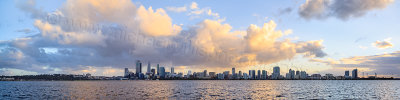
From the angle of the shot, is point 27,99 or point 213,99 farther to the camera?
point 27,99

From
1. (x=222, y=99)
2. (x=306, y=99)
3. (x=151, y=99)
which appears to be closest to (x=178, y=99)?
(x=151, y=99)

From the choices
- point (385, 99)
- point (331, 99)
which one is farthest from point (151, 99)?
point (385, 99)

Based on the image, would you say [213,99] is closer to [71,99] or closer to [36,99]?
[71,99]

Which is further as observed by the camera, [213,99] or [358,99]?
[358,99]

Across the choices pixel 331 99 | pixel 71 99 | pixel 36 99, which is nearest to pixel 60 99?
pixel 71 99

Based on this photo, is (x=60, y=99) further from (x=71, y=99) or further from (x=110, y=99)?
(x=110, y=99)

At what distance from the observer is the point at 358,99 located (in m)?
85.4

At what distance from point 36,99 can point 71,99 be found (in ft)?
45.2

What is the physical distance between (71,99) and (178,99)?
31863 millimetres

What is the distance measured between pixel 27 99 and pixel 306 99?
87.4 metres

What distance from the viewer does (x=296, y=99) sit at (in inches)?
3228

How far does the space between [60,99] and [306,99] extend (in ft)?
245

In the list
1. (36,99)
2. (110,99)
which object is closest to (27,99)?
(36,99)

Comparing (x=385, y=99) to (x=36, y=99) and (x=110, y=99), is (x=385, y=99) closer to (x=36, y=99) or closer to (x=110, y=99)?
(x=110, y=99)
